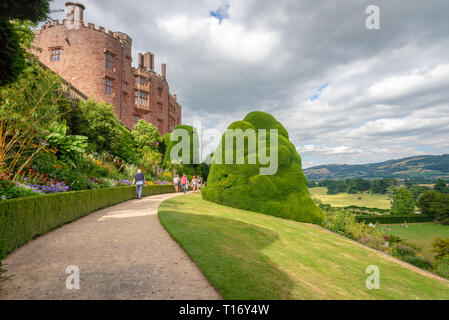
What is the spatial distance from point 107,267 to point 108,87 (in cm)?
2944

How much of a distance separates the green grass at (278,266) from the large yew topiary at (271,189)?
430 cm

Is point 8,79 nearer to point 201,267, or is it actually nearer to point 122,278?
point 122,278

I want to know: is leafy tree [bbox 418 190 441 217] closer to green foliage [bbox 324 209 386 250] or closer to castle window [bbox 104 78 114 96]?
green foliage [bbox 324 209 386 250]

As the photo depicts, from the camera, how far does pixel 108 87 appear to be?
2827 centimetres

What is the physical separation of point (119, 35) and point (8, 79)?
33484 mm

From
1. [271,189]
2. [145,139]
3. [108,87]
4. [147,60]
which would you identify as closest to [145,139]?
[145,139]

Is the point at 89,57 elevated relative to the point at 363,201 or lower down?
elevated

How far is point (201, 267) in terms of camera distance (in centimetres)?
405

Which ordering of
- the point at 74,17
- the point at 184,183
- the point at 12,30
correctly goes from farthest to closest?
the point at 74,17 → the point at 184,183 → the point at 12,30

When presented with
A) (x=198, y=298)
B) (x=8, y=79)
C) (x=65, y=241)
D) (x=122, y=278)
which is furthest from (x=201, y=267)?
(x=8, y=79)

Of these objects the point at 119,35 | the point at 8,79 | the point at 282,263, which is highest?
the point at 119,35

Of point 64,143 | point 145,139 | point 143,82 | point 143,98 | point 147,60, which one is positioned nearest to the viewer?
point 64,143

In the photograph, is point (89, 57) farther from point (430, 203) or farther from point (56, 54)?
point (430, 203)
